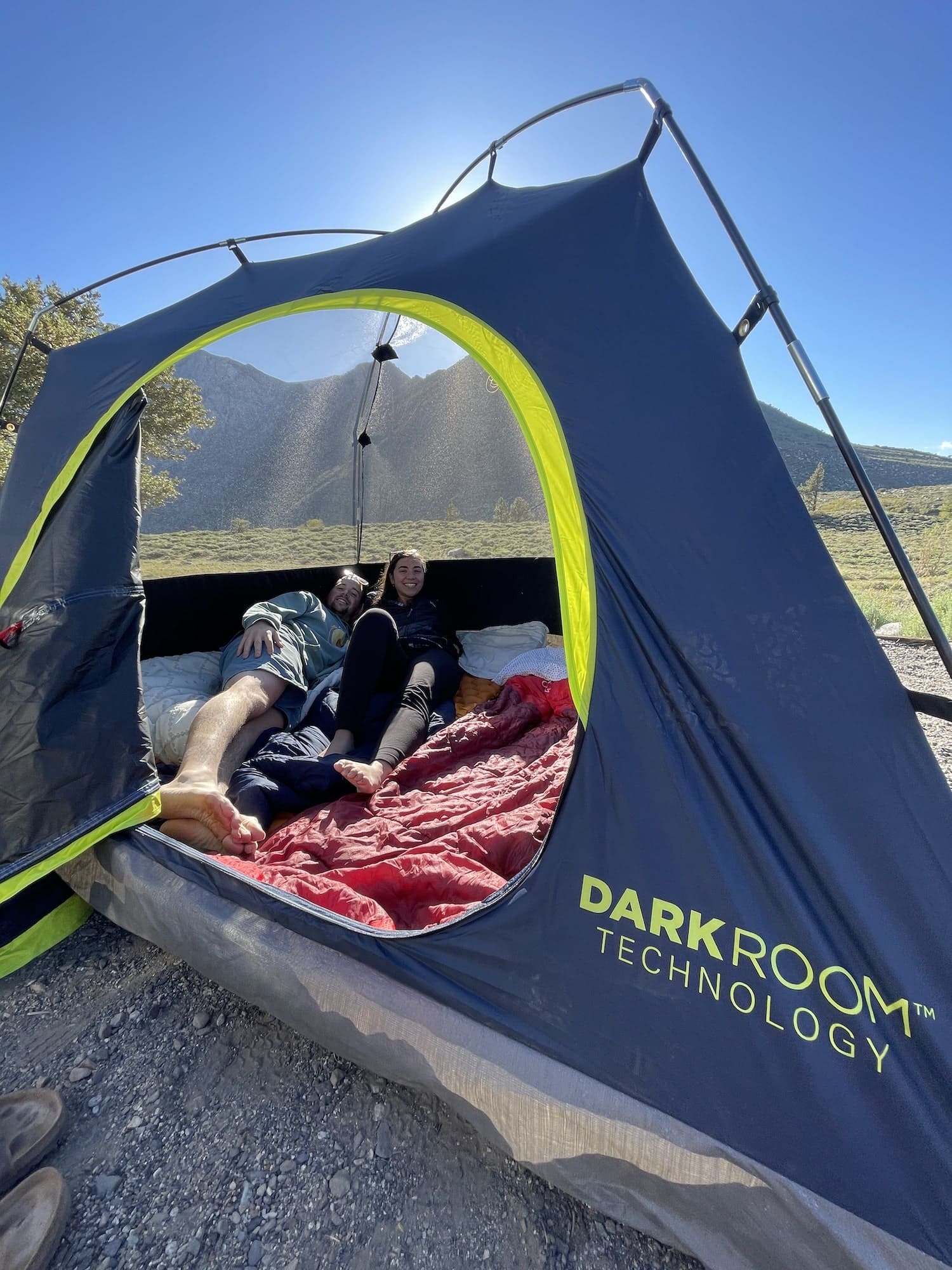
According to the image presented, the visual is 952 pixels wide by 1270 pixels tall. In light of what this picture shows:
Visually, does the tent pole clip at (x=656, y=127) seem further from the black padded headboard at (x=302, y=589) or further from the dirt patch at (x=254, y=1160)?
the black padded headboard at (x=302, y=589)

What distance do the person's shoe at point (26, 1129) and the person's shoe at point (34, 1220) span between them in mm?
39

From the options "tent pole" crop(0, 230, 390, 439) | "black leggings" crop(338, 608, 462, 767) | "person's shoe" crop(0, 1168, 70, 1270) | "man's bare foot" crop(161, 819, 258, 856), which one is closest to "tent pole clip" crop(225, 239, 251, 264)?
"tent pole" crop(0, 230, 390, 439)

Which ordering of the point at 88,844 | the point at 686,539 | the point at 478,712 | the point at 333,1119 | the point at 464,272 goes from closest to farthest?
the point at 686,539, the point at 333,1119, the point at 464,272, the point at 88,844, the point at 478,712

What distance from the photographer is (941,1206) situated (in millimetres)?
875

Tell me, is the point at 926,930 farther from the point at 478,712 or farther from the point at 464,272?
the point at 478,712

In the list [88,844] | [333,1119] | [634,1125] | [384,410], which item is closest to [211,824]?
[88,844]

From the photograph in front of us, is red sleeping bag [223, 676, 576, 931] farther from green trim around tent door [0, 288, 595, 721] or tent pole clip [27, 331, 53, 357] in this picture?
tent pole clip [27, 331, 53, 357]

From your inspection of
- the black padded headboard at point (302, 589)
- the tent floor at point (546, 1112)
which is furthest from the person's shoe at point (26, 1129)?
the black padded headboard at point (302, 589)

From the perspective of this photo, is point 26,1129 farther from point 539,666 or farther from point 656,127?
point 656,127

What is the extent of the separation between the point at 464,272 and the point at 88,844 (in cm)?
177

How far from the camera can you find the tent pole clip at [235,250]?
220 centimetres

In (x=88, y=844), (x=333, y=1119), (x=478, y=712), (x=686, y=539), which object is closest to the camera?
(x=686, y=539)

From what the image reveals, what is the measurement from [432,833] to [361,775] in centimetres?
36

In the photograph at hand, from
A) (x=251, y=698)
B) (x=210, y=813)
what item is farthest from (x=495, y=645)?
(x=210, y=813)
